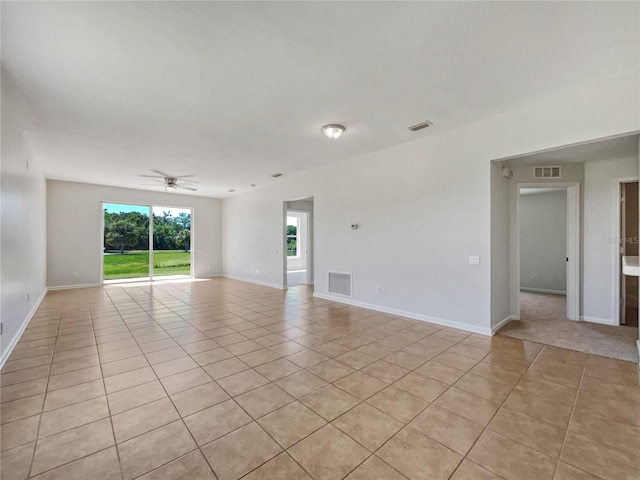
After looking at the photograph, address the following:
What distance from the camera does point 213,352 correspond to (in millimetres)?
3154

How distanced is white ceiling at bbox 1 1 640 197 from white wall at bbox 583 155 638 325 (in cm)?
214

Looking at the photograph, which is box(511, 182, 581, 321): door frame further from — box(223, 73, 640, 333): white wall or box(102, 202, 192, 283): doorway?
box(102, 202, 192, 283): doorway

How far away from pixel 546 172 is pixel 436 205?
1.97m

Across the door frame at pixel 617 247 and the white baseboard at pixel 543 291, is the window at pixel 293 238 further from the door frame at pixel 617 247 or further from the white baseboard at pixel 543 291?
the door frame at pixel 617 247

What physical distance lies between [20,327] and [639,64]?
7.50m

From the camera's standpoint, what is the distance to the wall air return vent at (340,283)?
17.9 feet

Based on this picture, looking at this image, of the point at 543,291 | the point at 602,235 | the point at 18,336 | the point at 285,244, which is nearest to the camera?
the point at 18,336

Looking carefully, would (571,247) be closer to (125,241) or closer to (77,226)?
(125,241)

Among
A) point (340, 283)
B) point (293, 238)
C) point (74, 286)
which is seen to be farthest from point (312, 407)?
point (293, 238)

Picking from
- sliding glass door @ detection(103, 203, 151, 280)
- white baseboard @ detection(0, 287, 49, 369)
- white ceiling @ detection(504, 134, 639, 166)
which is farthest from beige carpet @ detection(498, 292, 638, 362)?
sliding glass door @ detection(103, 203, 151, 280)

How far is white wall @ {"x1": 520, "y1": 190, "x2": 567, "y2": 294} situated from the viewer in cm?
664

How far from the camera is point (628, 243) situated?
4270 mm

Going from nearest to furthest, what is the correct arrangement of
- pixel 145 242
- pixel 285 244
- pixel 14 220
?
pixel 14 220 → pixel 285 244 → pixel 145 242

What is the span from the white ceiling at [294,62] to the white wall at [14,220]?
0.79 feet
